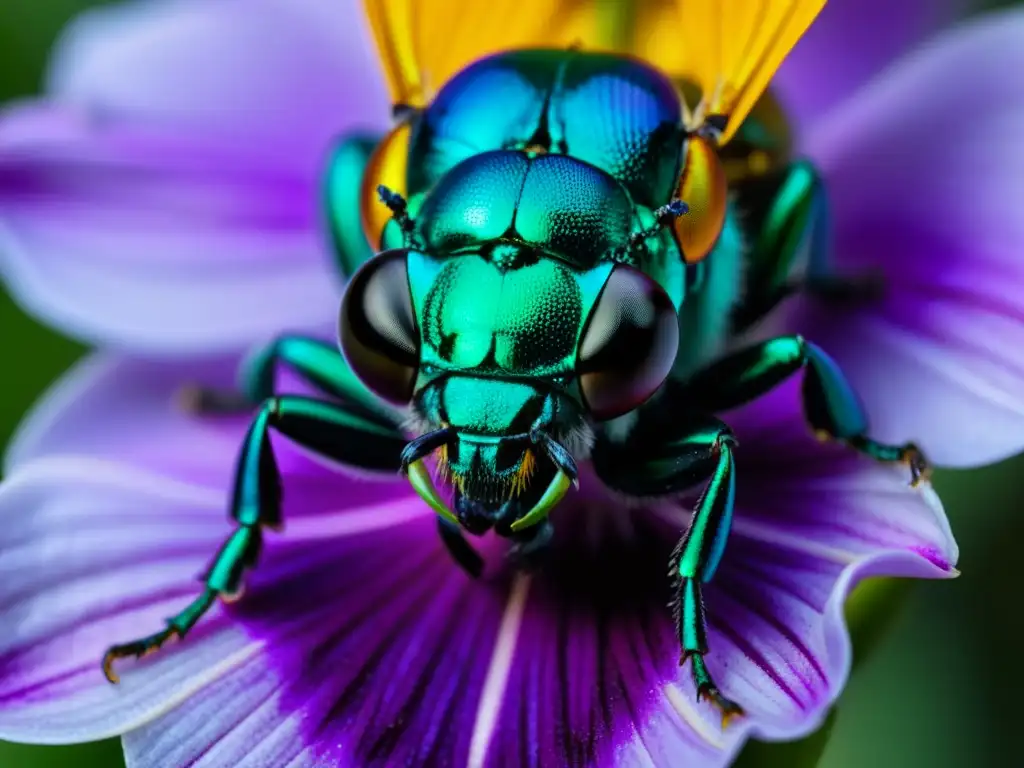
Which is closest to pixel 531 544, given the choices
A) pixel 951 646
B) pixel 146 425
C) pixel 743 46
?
pixel 743 46

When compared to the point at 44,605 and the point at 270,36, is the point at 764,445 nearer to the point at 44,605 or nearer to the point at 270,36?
the point at 44,605

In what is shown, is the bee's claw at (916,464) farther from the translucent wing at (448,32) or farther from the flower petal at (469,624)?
the translucent wing at (448,32)

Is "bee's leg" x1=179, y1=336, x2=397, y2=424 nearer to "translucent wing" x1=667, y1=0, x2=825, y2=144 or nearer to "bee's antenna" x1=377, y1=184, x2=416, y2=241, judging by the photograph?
"bee's antenna" x1=377, y1=184, x2=416, y2=241

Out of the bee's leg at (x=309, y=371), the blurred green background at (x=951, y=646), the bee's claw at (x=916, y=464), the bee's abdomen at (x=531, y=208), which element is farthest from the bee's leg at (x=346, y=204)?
the blurred green background at (x=951, y=646)

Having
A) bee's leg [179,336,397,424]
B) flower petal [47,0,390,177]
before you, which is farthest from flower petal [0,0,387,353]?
bee's leg [179,336,397,424]

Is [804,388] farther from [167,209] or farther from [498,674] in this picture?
[167,209]

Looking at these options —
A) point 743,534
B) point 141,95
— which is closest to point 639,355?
point 743,534
